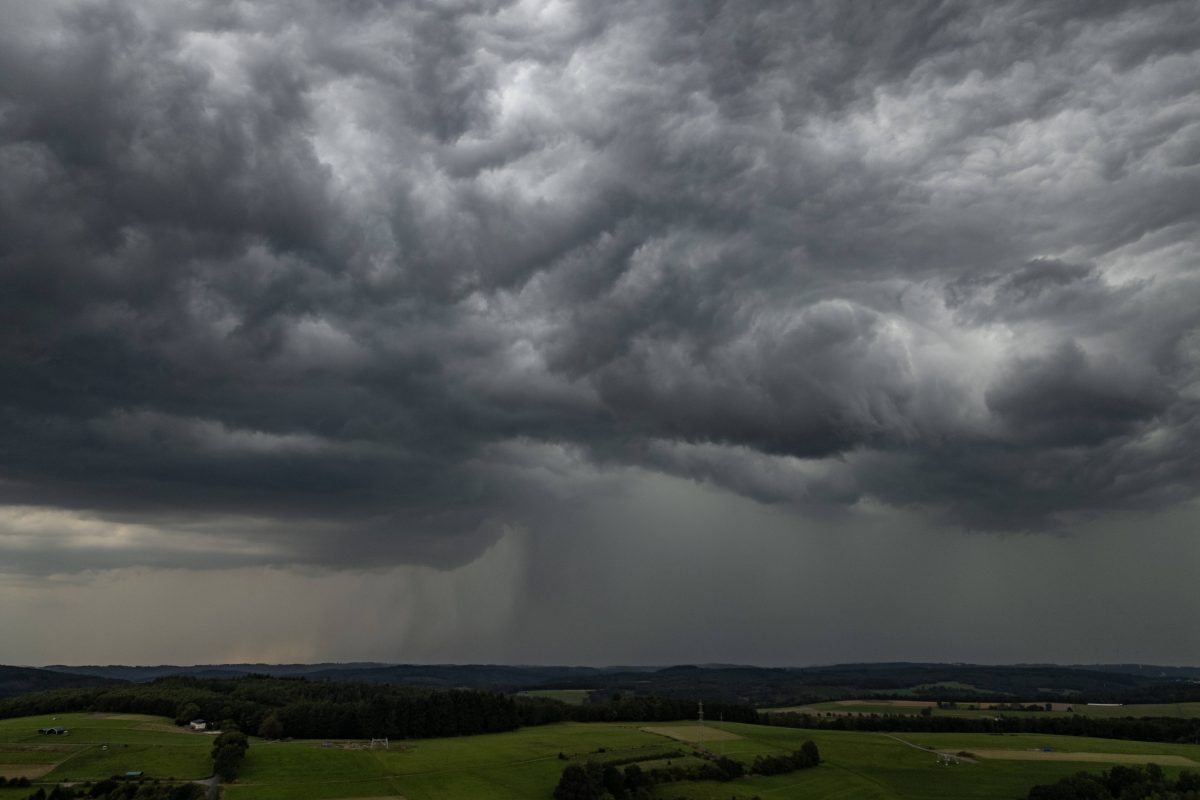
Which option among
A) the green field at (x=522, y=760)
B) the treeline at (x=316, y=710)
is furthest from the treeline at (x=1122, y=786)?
the treeline at (x=316, y=710)

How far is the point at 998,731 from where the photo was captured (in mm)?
192500

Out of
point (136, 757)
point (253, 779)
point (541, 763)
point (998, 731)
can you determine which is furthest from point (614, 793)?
point (998, 731)

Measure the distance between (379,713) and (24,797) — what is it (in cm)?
7238

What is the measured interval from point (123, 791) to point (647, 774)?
71456 mm

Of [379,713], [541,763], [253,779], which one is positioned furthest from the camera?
[379,713]

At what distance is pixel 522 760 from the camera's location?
14238 centimetres

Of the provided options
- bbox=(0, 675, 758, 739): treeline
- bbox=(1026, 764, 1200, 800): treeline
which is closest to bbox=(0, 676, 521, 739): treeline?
bbox=(0, 675, 758, 739): treeline

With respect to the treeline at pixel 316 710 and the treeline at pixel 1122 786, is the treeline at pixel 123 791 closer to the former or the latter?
the treeline at pixel 316 710

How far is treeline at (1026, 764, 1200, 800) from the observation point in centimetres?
11938

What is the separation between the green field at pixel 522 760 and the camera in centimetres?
12088

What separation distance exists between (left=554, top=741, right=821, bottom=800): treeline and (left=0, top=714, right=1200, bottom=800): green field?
2334mm

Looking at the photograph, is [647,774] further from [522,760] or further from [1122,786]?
[1122,786]

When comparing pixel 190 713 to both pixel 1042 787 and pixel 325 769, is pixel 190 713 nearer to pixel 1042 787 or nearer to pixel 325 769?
pixel 325 769

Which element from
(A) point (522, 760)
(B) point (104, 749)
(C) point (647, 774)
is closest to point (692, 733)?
(A) point (522, 760)
